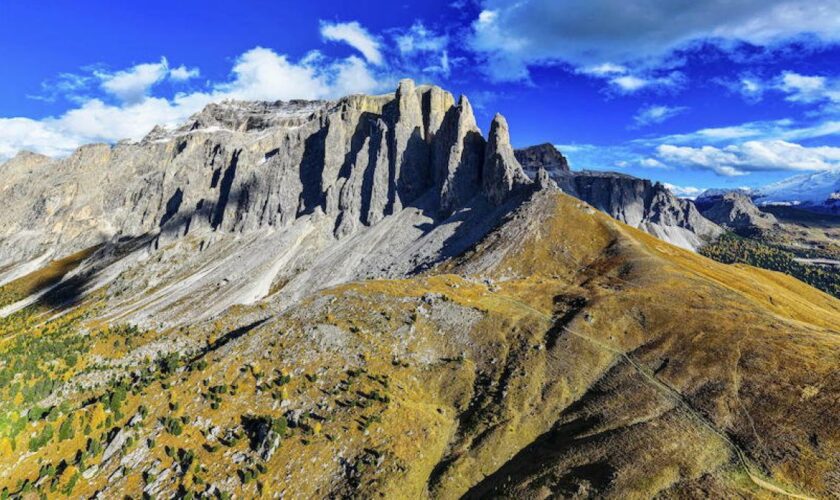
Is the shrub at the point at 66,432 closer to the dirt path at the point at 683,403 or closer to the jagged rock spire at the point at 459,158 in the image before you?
the dirt path at the point at 683,403

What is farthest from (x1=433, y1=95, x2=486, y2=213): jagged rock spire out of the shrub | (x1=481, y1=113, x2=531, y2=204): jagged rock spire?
the shrub

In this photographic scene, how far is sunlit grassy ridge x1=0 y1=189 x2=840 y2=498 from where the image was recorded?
141 feet

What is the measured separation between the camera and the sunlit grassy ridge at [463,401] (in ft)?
141

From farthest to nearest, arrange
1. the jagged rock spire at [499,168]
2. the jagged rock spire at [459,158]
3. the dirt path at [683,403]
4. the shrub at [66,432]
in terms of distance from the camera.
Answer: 1. the jagged rock spire at [459,158]
2. the jagged rock spire at [499,168]
3. the shrub at [66,432]
4. the dirt path at [683,403]

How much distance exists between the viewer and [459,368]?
2549 inches

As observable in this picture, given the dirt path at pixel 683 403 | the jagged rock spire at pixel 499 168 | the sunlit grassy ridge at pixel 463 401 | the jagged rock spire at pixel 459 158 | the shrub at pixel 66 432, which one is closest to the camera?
the dirt path at pixel 683 403

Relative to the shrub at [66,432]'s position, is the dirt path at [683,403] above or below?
above

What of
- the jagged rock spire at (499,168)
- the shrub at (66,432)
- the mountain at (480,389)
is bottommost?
the shrub at (66,432)

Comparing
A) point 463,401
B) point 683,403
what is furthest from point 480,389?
point 683,403

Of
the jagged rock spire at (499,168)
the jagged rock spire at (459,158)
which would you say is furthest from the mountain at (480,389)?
the jagged rock spire at (459,158)

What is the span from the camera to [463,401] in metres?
58.7

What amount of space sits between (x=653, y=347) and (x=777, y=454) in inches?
896

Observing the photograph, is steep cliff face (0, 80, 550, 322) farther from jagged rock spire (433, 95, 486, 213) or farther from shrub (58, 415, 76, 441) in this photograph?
shrub (58, 415, 76, 441)

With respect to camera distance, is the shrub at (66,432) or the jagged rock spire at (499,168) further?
the jagged rock spire at (499,168)
